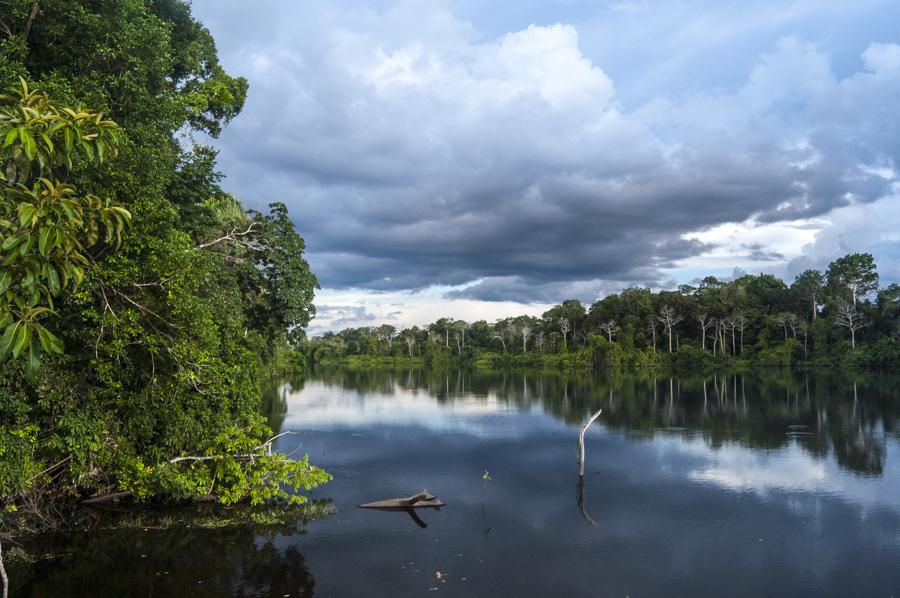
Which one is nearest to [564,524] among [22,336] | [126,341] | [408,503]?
[408,503]

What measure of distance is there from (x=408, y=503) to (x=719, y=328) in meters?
82.6

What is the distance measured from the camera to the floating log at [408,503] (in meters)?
16.8

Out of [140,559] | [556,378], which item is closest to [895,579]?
[140,559]

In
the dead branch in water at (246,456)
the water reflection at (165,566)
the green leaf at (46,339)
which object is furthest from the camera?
the dead branch in water at (246,456)

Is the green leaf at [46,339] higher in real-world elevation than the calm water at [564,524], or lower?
higher

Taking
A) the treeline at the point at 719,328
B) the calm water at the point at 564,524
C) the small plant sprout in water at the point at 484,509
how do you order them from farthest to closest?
1. the treeline at the point at 719,328
2. the small plant sprout in water at the point at 484,509
3. the calm water at the point at 564,524

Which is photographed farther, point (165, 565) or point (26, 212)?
point (165, 565)

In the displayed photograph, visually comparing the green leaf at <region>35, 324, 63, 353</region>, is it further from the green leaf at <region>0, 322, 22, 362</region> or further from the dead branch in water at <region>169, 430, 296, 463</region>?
the dead branch in water at <region>169, 430, 296, 463</region>

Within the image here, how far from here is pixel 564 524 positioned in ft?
52.9

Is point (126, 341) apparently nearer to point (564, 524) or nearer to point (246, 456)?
point (246, 456)

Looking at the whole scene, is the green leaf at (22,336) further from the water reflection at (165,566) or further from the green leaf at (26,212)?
the water reflection at (165,566)

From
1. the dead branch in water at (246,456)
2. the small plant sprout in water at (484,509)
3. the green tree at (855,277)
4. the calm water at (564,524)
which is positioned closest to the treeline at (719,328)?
the green tree at (855,277)

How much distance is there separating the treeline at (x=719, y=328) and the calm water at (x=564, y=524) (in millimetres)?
45777

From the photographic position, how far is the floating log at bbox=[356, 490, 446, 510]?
55.2ft
